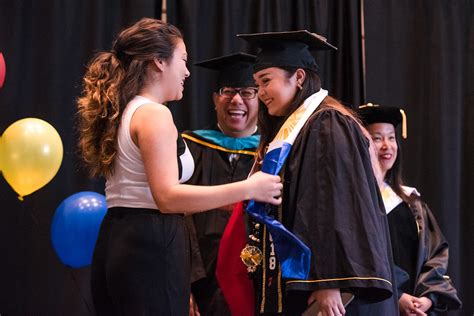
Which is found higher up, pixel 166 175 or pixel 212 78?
pixel 212 78

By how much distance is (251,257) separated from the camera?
106 inches

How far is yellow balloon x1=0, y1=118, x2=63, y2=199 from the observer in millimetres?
3338

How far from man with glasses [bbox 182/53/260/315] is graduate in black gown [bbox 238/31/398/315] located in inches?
37.7

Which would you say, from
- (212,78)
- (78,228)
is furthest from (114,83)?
(212,78)

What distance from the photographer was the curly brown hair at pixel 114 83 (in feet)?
7.42

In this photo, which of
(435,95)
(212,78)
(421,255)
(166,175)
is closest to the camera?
(166,175)

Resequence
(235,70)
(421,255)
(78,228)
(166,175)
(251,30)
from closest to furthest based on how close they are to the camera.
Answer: (166,175)
(78,228)
(421,255)
(235,70)
(251,30)

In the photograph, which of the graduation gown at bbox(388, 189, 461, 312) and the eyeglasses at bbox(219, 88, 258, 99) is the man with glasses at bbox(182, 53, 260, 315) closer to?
the eyeglasses at bbox(219, 88, 258, 99)

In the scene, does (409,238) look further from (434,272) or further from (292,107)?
(292,107)

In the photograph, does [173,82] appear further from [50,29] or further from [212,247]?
[50,29]

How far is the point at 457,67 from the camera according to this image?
16.2ft

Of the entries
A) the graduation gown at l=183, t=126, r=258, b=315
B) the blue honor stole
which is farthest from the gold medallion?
the graduation gown at l=183, t=126, r=258, b=315

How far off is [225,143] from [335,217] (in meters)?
1.60

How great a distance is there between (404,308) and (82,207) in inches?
68.3
